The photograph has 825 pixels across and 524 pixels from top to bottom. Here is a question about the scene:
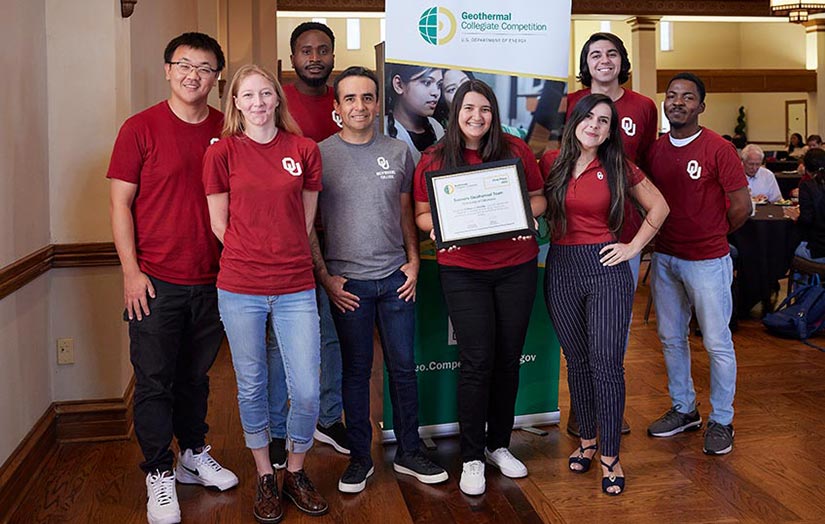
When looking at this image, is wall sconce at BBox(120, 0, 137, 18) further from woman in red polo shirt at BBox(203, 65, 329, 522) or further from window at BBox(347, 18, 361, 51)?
window at BBox(347, 18, 361, 51)

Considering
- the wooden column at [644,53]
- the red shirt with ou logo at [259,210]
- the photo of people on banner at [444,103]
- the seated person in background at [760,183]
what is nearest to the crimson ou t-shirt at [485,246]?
the photo of people on banner at [444,103]

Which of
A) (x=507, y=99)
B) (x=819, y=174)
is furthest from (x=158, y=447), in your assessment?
(x=819, y=174)

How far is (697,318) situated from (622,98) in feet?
3.31

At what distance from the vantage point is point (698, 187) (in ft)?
11.9

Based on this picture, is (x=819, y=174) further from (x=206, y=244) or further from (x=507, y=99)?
(x=206, y=244)

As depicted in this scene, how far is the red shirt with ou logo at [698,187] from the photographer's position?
11.8 ft

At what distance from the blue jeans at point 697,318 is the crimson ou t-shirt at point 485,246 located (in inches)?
34.8

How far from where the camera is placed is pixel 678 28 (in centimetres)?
2109

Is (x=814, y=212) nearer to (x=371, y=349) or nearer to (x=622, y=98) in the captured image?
(x=622, y=98)

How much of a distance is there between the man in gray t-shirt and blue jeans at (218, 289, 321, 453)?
0.26 meters

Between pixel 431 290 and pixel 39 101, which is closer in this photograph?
pixel 39 101

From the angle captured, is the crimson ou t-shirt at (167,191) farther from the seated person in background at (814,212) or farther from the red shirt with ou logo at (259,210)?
the seated person in background at (814,212)

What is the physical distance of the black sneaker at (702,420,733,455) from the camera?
3.73 meters

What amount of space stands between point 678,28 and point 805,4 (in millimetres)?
11846
